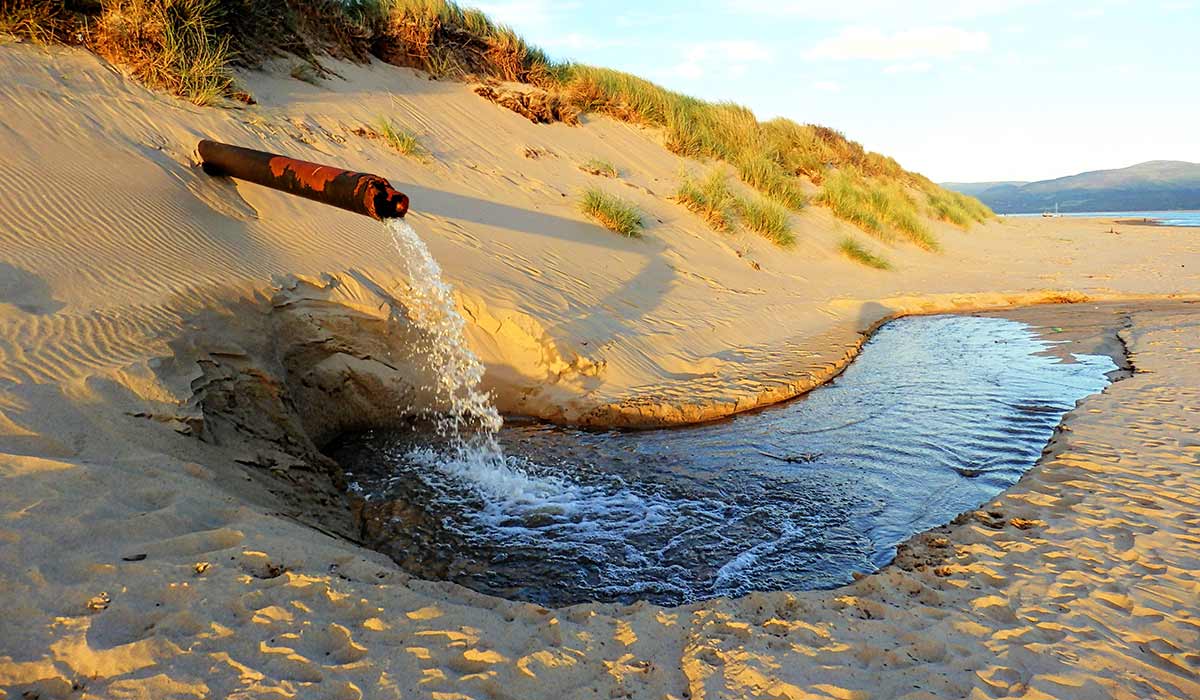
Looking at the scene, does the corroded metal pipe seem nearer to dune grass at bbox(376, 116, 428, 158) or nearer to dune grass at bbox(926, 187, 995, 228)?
dune grass at bbox(376, 116, 428, 158)

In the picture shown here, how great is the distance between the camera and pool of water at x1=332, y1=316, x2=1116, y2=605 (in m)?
3.46

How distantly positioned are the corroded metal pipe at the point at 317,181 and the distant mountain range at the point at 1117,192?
67.0 metres

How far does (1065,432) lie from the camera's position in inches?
192

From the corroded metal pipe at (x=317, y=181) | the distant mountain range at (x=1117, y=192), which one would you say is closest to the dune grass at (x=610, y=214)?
the corroded metal pipe at (x=317, y=181)

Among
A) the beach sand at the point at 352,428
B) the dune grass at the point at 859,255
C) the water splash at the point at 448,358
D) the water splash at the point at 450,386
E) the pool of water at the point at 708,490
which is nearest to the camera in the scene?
the beach sand at the point at 352,428

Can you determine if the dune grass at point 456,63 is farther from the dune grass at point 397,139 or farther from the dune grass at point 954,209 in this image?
the dune grass at point 397,139

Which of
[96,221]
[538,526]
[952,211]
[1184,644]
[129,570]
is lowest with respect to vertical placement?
[538,526]

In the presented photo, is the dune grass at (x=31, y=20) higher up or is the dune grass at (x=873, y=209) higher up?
the dune grass at (x=31, y=20)

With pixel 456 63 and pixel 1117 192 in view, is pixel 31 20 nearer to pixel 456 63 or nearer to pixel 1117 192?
pixel 456 63

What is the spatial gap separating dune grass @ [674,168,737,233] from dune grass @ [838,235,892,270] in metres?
2.23

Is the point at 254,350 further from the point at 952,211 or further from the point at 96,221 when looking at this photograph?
the point at 952,211

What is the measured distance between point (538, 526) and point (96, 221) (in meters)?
3.68

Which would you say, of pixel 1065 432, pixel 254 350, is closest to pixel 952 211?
pixel 1065 432

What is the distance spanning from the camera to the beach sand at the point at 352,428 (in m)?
2.25
